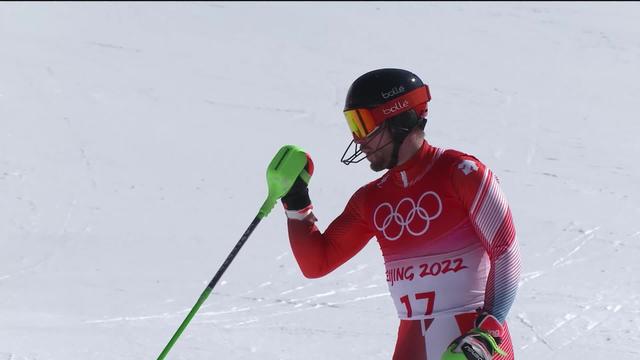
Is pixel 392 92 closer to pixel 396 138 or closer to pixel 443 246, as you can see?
pixel 396 138

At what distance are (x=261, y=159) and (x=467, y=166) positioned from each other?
15.6 ft

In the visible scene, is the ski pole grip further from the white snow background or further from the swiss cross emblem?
the white snow background

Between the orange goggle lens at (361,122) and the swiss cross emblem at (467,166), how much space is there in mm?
309

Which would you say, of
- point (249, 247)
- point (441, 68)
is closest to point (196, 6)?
point (441, 68)

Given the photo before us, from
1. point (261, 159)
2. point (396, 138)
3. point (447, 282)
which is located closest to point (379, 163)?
point (396, 138)

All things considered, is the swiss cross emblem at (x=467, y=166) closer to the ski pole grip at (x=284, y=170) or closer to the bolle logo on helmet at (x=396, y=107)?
the bolle logo on helmet at (x=396, y=107)

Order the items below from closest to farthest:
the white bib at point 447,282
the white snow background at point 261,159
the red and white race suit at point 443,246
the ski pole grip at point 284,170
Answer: the red and white race suit at point 443,246 < the white bib at point 447,282 < the ski pole grip at point 284,170 < the white snow background at point 261,159

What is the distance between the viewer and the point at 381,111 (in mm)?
3299

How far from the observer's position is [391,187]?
3453 mm

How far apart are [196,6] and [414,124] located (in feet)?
30.8

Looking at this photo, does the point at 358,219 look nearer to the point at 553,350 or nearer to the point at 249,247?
the point at 553,350

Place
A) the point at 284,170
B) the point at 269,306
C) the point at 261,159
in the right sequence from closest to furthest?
the point at 284,170 < the point at 269,306 < the point at 261,159

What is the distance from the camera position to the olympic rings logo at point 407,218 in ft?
10.8

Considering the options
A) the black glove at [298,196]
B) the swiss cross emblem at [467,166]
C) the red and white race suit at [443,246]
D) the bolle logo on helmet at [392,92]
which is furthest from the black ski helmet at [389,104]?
the black glove at [298,196]
